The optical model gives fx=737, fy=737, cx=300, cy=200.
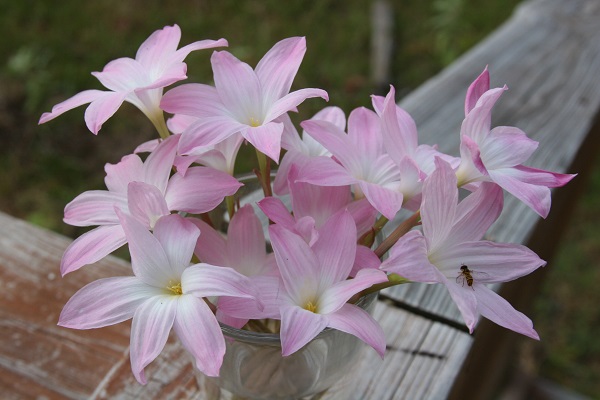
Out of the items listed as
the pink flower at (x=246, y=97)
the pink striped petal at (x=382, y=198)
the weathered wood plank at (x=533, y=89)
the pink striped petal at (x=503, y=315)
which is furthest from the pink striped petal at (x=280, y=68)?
the weathered wood plank at (x=533, y=89)

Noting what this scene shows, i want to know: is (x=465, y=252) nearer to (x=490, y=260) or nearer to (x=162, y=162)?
(x=490, y=260)

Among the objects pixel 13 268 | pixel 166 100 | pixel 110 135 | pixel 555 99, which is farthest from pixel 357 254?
pixel 110 135

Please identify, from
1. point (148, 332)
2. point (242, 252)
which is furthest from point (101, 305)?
point (242, 252)

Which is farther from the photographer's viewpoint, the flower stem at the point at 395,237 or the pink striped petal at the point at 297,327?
the flower stem at the point at 395,237

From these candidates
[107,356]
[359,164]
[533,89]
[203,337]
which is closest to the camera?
[203,337]

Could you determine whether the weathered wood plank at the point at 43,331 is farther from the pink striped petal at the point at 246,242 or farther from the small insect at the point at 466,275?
the small insect at the point at 466,275
